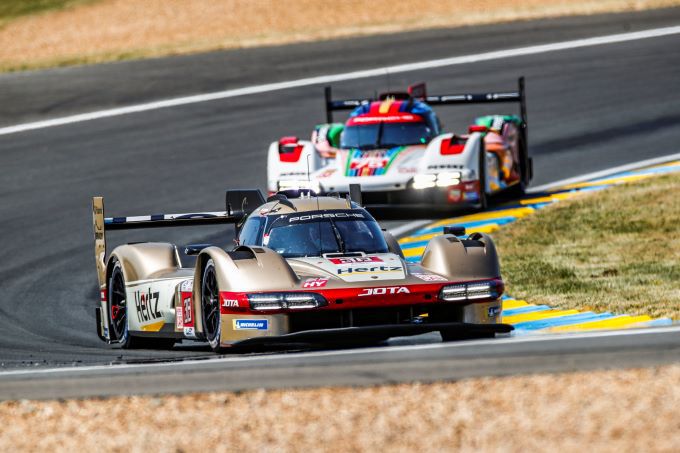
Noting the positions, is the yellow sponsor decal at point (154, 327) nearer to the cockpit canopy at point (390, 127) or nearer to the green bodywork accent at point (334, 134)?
the cockpit canopy at point (390, 127)

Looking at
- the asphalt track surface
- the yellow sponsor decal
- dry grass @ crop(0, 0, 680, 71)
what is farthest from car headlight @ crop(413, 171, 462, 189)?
dry grass @ crop(0, 0, 680, 71)

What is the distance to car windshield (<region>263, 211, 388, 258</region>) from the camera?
11305mm

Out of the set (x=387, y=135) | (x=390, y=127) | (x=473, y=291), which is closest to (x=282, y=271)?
(x=473, y=291)

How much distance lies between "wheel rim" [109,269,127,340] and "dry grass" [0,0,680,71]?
20293 mm

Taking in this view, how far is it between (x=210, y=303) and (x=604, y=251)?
6786mm

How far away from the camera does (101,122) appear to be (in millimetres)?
26734

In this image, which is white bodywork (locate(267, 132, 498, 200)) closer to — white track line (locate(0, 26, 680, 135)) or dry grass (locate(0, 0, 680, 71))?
white track line (locate(0, 26, 680, 135))

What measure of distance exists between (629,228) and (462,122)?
8.92m

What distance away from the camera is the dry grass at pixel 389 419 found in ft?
22.0

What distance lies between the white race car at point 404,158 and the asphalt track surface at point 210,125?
4.77ft

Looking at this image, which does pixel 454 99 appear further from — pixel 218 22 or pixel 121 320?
pixel 218 22

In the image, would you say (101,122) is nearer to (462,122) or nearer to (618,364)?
(462,122)

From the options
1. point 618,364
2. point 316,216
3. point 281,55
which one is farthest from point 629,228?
point 281,55

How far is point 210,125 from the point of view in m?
26.1
